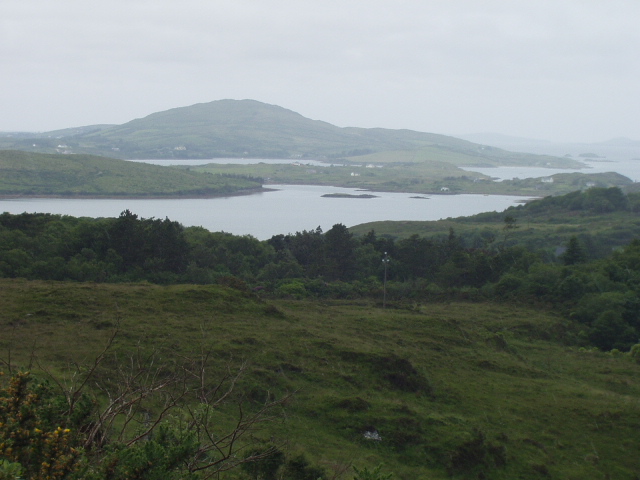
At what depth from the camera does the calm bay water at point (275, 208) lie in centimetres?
6656

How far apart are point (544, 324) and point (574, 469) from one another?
14.7 m

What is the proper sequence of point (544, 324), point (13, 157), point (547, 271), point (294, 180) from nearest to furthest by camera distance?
point (544, 324), point (547, 271), point (13, 157), point (294, 180)

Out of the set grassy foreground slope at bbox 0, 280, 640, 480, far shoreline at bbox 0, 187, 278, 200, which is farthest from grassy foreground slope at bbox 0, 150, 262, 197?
grassy foreground slope at bbox 0, 280, 640, 480

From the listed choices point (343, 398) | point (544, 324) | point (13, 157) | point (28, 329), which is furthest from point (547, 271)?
point (13, 157)

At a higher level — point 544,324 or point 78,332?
point 78,332

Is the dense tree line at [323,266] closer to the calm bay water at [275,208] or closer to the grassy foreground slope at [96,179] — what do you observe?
the calm bay water at [275,208]

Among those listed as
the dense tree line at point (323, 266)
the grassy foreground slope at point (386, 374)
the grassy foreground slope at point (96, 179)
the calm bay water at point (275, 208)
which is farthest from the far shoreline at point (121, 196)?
the grassy foreground slope at point (386, 374)

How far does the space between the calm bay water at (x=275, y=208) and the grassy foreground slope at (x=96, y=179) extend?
11.4 ft

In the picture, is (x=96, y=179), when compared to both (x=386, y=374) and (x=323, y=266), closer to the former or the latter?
(x=323, y=266)

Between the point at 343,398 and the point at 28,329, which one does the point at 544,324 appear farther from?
→ the point at 28,329

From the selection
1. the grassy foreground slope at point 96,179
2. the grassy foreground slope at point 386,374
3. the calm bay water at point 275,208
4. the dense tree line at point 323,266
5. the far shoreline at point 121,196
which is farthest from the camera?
the grassy foreground slope at point 96,179

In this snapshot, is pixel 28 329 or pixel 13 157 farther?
pixel 13 157

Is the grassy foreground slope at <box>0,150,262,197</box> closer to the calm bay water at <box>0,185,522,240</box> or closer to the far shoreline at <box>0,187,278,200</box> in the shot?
the far shoreline at <box>0,187,278,200</box>

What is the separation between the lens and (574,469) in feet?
41.1
